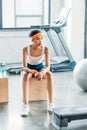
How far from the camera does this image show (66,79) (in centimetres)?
591

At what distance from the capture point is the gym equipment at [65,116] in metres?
3.33

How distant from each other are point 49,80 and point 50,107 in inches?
14.6

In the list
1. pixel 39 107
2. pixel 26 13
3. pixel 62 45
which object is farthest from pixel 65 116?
pixel 26 13

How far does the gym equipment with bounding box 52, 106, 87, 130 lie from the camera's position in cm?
333

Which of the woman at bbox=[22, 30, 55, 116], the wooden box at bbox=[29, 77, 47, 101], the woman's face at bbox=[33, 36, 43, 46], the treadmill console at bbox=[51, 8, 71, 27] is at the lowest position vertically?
the wooden box at bbox=[29, 77, 47, 101]

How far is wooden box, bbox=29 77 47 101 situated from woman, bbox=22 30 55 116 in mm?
261

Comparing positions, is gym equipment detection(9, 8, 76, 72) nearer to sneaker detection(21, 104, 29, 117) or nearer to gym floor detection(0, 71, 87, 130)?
gym floor detection(0, 71, 87, 130)

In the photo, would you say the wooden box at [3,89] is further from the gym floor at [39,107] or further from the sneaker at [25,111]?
the sneaker at [25,111]

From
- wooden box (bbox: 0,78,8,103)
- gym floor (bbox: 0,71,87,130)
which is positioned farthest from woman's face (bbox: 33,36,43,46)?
gym floor (bbox: 0,71,87,130)

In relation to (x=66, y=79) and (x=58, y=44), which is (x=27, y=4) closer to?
(x=58, y=44)

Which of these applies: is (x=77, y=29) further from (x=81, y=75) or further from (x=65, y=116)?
(x=65, y=116)

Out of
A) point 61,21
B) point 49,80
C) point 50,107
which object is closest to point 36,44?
point 49,80

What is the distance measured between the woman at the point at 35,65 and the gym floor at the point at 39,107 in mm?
171

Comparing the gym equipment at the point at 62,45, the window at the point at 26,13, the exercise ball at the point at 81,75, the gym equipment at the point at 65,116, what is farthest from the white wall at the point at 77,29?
the gym equipment at the point at 65,116
